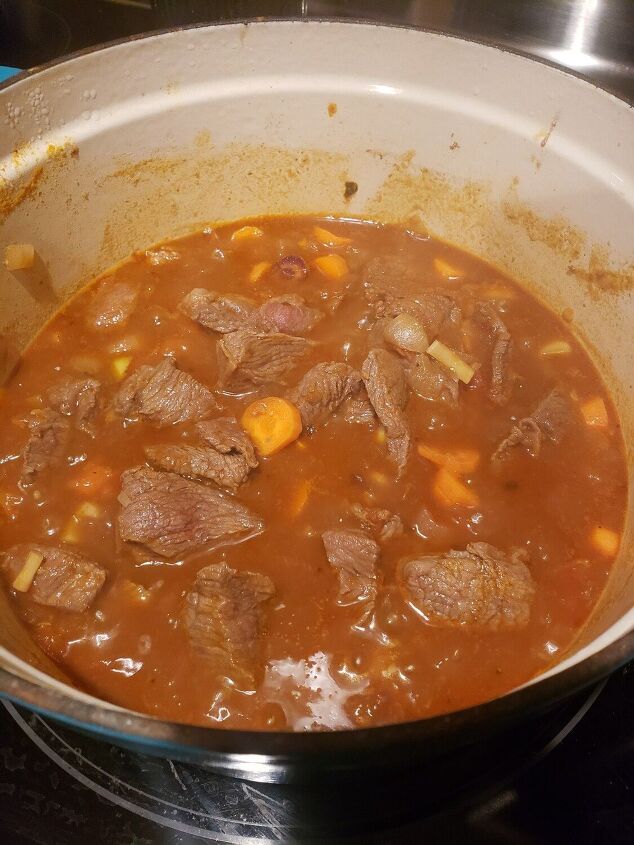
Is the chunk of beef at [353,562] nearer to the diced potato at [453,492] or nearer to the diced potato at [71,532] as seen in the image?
the diced potato at [453,492]

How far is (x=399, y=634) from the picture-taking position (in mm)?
2258

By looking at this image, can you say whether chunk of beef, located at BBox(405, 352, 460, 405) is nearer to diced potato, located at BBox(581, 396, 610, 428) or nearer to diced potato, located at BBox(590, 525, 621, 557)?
diced potato, located at BBox(581, 396, 610, 428)

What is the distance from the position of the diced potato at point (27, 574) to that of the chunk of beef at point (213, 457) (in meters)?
0.57

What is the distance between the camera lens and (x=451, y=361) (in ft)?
9.87

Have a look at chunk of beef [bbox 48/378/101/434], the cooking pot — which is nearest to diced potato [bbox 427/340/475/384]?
the cooking pot

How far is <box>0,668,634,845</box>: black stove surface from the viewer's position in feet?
6.26

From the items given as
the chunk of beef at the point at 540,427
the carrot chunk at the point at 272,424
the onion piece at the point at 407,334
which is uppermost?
the onion piece at the point at 407,334

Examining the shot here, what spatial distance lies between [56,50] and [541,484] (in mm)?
4005

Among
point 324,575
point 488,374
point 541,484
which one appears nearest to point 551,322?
point 488,374

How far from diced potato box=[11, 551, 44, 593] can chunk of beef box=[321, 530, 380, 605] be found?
3.39ft

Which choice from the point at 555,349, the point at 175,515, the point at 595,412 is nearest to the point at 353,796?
the point at 175,515

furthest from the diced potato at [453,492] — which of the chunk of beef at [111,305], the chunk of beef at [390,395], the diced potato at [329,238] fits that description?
the chunk of beef at [111,305]

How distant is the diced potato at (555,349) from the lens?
10.5 feet

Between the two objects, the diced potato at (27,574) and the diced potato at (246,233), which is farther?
the diced potato at (246,233)
